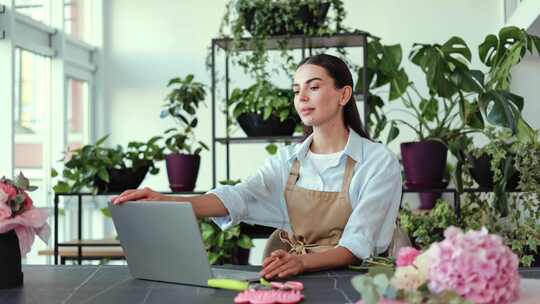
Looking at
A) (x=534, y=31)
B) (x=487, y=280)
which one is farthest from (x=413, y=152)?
(x=487, y=280)

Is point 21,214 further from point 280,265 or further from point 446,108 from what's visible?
point 446,108

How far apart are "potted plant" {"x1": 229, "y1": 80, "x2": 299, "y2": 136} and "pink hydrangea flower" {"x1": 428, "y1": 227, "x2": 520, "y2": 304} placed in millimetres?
2735

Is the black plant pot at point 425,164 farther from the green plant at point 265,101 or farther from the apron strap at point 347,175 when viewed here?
the apron strap at point 347,175

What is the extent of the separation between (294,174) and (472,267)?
1.50 m

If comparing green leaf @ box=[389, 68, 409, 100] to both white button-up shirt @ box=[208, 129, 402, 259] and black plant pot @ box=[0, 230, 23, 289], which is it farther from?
black plant pot @ box=[0, 230, 23, 289]

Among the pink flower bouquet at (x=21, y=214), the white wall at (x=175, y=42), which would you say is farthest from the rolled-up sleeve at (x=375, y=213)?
the white wall at (x=175, y=42)

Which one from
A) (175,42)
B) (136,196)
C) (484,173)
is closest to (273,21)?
(484,173)

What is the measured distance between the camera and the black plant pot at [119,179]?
4355 millimetres

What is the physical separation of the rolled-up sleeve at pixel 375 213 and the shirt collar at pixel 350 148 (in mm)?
92

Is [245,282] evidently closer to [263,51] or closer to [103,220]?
[263,51]

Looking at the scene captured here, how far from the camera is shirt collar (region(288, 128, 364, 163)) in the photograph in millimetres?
2682

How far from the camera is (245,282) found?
6.14ft

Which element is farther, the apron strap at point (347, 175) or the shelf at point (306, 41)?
the shelf at point (306, 41)

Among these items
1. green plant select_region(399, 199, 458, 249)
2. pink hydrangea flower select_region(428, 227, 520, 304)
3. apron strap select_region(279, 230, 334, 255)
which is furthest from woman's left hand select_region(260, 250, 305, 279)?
green plant select_region(399, 199, 458, 249)
